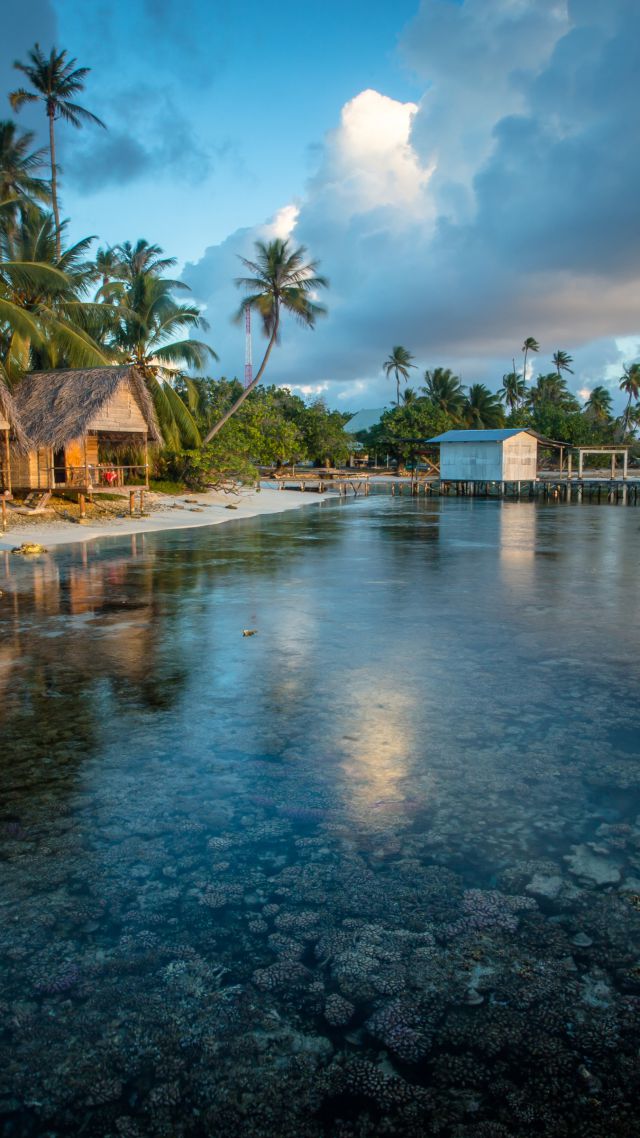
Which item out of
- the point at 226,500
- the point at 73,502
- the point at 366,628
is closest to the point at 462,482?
the point at 226,500

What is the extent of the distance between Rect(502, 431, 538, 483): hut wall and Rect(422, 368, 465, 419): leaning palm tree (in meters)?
26.3

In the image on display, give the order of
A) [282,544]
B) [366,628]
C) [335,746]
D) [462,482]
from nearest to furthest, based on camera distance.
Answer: [335,746]
[366,628]
[282,544]
[462,482]

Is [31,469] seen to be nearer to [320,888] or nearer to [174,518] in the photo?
[174,518]

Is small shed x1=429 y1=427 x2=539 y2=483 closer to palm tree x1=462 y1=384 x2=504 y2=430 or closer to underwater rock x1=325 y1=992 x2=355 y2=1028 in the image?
palm tree x1=462 y1=384 x2=504 y2=430

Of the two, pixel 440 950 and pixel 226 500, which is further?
pixel 226 500

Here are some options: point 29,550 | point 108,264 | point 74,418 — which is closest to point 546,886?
point 29,550

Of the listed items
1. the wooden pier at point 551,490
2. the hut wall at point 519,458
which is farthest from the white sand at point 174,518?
the hut wall at point 519,458

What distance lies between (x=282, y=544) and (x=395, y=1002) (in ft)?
59.0

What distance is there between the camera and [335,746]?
5.62 m

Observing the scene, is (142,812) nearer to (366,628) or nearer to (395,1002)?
(395,1002)

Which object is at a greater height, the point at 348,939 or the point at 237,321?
the point at 237,321

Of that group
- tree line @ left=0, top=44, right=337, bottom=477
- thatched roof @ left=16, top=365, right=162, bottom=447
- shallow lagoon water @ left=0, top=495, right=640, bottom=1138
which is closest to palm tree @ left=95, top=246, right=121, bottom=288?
tree line @ left=0, top=44, right=337, bottom=477

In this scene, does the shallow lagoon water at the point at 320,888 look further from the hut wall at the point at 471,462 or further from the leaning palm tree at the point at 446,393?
the leaning palm tree at the point at 446,393

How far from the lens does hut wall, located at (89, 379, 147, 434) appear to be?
2460 centimetres
